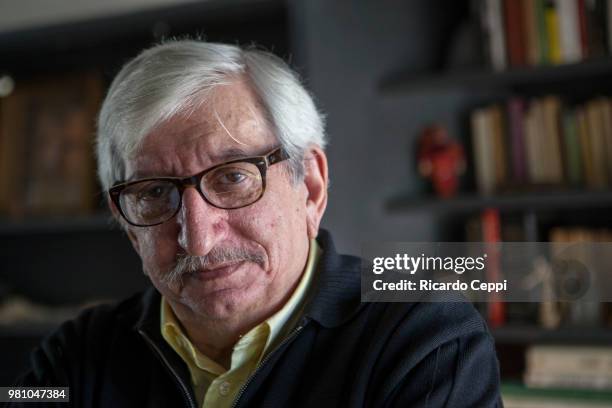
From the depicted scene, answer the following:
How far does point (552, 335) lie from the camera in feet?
5.18

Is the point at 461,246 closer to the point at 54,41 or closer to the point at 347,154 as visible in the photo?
the point at 347,154

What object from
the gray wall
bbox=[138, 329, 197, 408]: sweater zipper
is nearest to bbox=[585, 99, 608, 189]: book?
the gray wall

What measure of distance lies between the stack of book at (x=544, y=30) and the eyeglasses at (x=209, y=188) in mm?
1068

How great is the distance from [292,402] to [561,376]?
2.27 ft

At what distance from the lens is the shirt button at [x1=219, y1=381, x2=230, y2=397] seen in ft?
2.91

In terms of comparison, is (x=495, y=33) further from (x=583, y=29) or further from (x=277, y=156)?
(x=277, y=156)

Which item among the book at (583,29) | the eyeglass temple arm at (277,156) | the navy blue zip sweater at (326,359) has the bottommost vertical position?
the navy blue zip sweater at (326,359)

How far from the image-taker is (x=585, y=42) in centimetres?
166

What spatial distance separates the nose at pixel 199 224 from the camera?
2.66 ft

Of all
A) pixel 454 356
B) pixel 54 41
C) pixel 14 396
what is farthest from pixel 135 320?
pixel 54 41

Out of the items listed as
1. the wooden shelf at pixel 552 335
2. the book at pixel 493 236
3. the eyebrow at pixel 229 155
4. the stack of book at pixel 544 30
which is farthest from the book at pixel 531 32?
the eyebrow at pixel 229 155

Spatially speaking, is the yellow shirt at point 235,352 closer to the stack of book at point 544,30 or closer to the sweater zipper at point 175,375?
the sweater zipper at point 175,375

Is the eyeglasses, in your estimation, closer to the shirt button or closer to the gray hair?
the gray hair

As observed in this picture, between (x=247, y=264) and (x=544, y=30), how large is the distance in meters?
1.18
